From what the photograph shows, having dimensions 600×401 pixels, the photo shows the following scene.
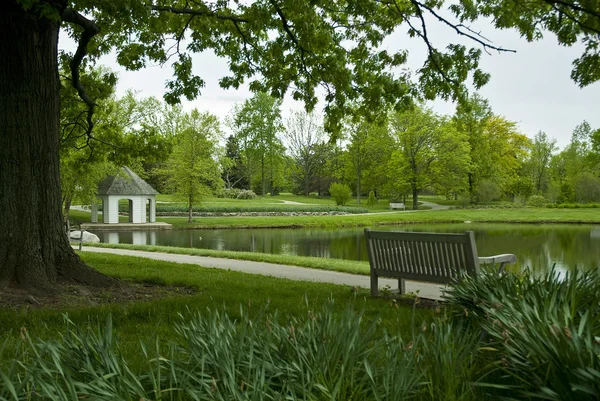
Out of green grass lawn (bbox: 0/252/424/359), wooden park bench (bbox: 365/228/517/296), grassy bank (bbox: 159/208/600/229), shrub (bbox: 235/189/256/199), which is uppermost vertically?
shrub (bbox: 235/189/256/199)

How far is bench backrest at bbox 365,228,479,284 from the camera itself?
19.4 feet

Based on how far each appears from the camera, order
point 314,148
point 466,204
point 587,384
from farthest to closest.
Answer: point 314,148
point 466,204
point 587,384

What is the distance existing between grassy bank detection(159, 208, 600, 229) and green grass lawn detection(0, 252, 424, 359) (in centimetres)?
2390

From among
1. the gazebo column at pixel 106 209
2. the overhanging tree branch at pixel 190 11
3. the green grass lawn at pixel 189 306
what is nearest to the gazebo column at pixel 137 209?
the gazebo column at pixel 106 209

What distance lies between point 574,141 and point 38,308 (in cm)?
6914

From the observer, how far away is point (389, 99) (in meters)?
9.93

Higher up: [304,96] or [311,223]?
[304,96]

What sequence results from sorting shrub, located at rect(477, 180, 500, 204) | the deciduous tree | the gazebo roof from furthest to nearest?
shrub, located at rect(477, 180, 500, 204) → the deciduous tree → the gazebo roof

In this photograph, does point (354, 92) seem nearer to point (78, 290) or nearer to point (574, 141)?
point (78, 290)

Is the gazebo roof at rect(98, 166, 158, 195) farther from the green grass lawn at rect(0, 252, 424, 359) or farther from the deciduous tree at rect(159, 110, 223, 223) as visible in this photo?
the green grass lawn at rect(0, 252, 424, 359)

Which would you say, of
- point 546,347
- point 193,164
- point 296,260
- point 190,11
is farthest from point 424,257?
point 193,164

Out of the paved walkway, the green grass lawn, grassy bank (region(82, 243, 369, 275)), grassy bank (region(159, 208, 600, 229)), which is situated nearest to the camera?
the green grass lawn

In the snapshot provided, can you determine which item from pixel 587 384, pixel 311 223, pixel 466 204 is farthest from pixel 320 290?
pixel 466 204

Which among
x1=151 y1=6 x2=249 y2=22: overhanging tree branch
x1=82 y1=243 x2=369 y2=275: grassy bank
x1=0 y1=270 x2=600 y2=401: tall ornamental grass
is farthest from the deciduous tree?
x1=0 y1=270 x2=600 y2=401: tall ornamental grass
